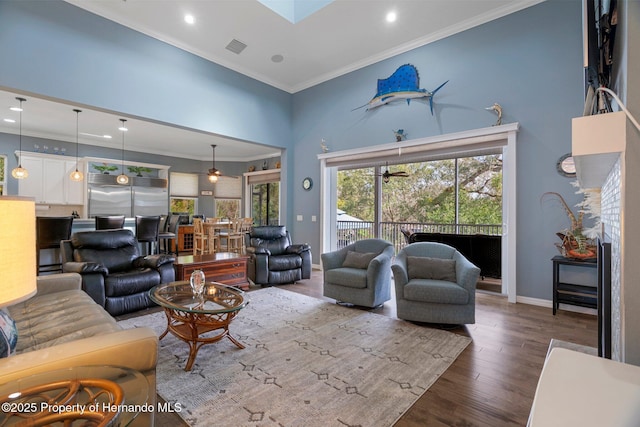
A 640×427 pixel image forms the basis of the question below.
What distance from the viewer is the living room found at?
3658 millimetres

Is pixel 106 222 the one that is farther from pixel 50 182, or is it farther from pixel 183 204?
pixel 183 204

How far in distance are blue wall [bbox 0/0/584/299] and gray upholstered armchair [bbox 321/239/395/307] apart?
A: 1.92 metres

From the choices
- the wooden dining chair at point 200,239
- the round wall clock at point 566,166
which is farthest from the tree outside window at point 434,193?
the wooden dining chair at point 200,239

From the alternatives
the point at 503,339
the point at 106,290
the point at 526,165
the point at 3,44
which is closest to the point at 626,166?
the point at 503,339

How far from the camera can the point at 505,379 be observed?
2.16 meters

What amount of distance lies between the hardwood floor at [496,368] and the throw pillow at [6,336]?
824mm

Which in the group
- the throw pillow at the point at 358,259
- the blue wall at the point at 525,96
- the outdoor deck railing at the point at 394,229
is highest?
the blue wall at the point at 525,96

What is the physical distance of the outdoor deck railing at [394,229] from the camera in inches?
254

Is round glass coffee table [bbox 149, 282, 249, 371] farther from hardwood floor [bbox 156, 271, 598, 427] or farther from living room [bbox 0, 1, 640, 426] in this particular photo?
living room [bbox 0, 1, 640, 426]

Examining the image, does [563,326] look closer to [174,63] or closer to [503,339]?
[503,339]

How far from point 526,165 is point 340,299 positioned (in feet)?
10.1

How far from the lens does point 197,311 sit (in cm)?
221

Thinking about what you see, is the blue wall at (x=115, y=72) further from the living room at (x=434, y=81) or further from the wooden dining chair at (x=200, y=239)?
the wooden dining chair at (x=200, y=239)

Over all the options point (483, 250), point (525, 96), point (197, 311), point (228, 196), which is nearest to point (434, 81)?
point (525, 96)
